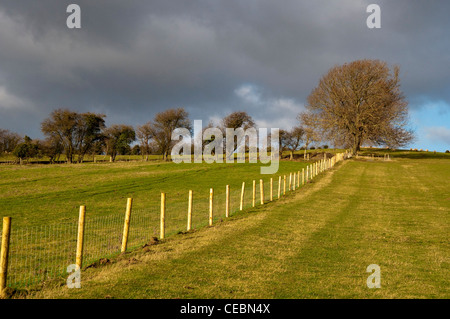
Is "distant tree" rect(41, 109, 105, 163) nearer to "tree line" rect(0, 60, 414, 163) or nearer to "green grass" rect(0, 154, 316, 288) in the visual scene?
"tree line" rect(0, 60, 414, 163)

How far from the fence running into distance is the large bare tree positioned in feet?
134

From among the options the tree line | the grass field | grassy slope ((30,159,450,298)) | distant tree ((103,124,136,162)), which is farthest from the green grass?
distant tree ((103,124,136,162))

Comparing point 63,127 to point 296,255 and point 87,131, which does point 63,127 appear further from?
point 296,255

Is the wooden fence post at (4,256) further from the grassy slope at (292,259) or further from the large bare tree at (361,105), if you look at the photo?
the large bare tree at (361,105)

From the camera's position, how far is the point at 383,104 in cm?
6025

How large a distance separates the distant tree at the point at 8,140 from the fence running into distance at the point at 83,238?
3602 inches

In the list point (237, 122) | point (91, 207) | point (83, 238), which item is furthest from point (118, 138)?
point (83, 238)

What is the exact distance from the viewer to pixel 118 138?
9194 cm

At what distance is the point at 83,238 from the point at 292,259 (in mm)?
7140

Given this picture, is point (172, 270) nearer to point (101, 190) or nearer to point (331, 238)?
point (331, 238)

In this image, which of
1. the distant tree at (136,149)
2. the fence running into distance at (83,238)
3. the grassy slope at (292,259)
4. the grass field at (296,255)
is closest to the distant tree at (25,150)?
the grass field at (296,255)
